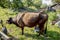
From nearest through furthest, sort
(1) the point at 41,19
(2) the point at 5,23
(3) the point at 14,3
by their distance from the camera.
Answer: (1) the point at 41,19 → (2) the point at 5,23 → (3) the point at 14,3

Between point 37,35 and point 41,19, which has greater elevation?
Answer: point 41,19

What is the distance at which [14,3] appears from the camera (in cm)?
1575

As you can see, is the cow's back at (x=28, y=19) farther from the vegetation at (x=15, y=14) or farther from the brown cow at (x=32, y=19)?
the vegetation at (x=15, y=14)

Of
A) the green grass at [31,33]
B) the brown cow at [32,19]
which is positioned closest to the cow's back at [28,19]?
the brown cow at [32,19]

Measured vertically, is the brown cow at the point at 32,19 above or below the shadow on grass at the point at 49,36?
above

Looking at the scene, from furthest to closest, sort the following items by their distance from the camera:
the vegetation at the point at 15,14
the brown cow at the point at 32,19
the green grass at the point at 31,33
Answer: the vegetation at the point at 15,14 < the green grass at the point at 31,33 < the brown cow at the point at 32,19

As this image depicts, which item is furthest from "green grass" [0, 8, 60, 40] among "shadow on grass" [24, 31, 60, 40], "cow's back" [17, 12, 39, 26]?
"cow's back" [17, 12, 39, 26]

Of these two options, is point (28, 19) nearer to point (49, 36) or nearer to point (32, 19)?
point (32, 19)

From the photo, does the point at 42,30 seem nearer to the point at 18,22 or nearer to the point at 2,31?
the point at 18,22

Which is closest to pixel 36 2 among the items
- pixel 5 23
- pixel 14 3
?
pixel 14 3

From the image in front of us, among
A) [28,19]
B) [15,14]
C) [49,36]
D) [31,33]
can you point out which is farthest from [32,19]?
[15,14]

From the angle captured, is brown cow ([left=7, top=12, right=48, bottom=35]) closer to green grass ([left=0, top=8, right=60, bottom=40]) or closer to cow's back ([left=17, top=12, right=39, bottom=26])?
cow's back ([left=17, top=12, right=39, bottom=26])

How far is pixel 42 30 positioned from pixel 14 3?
502 cm

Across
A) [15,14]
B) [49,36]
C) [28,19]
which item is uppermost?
[28,19]
